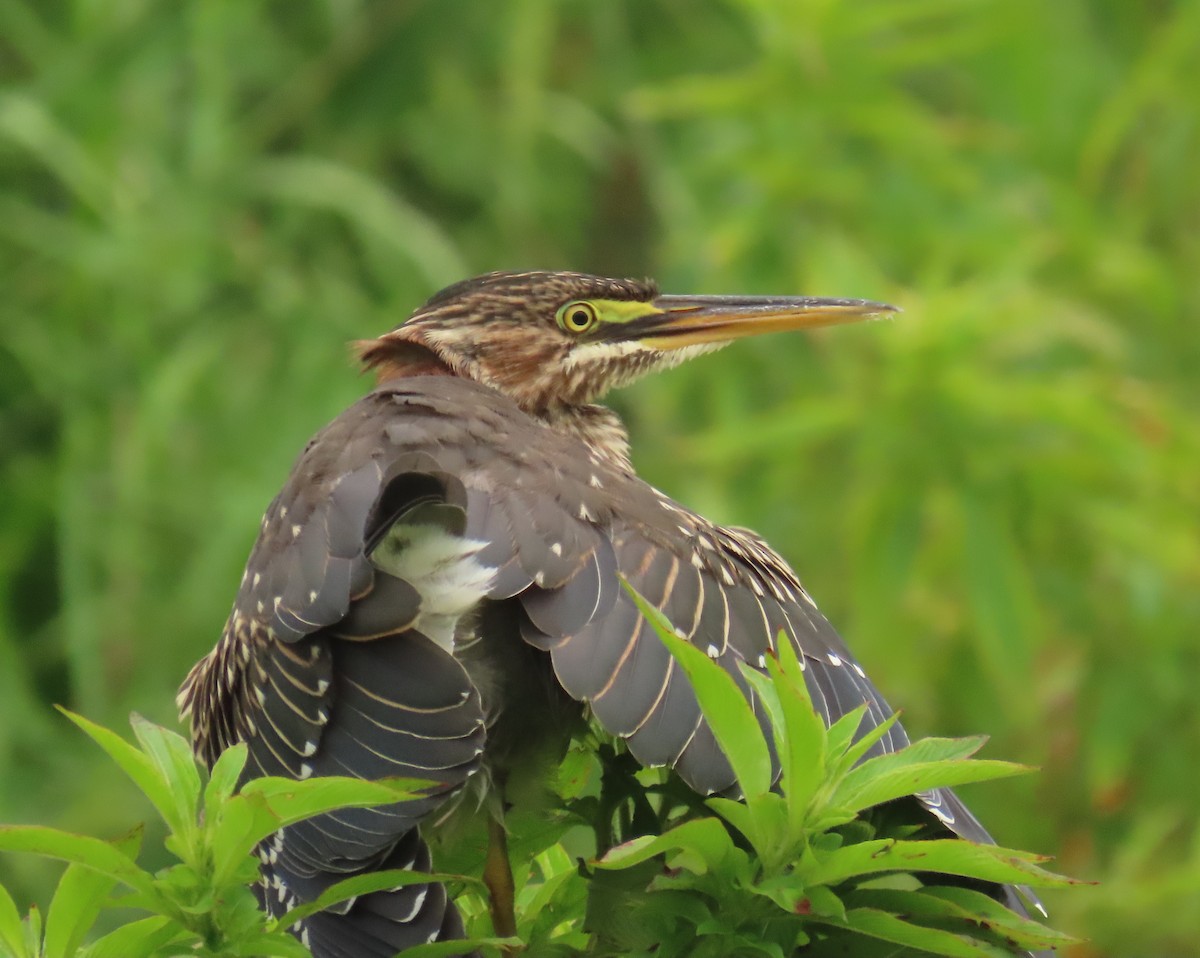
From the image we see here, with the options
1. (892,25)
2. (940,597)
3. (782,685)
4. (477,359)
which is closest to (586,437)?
(477,359)

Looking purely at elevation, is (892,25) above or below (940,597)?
above

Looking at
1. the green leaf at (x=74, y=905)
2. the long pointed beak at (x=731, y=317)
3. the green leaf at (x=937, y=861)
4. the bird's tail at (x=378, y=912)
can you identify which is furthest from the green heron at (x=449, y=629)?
the long pointed beak at (x=731, y=317)

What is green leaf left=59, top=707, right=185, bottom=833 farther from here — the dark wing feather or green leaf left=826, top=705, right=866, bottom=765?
green leaf left=826, top=705, right=866, bottom=765

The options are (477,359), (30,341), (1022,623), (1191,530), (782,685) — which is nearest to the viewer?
(782,685)

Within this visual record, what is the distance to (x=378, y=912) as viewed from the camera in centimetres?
246

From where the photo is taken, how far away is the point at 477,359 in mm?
3652

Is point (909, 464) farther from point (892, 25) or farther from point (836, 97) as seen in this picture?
point (892, 25)

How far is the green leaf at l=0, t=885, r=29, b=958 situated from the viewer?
2178mm

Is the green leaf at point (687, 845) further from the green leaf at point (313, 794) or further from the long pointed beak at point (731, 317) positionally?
the long pointed beak at point (731, 317)

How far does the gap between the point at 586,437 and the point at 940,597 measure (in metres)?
3.01

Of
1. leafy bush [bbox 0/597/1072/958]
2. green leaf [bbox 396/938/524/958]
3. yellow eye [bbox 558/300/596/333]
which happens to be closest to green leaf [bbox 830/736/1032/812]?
leafy bush [bbox 0/597/1072/958]

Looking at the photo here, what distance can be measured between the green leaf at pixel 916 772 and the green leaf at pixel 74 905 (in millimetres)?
848

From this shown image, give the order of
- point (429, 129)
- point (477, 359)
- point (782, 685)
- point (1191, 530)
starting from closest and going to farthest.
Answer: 1. point (782, 685)
2. point (477, 359)
3. point (1191, 530)
4. point (429, 129)

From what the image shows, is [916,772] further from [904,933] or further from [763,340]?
[763,340]
